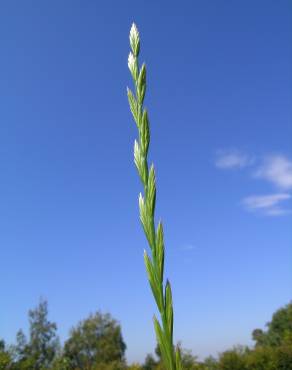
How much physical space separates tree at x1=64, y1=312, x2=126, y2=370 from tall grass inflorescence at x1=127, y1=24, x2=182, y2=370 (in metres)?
67.0

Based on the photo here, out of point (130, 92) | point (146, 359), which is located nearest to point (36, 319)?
point (146, 359)

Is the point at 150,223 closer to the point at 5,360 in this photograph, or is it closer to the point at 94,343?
the point at 5,360

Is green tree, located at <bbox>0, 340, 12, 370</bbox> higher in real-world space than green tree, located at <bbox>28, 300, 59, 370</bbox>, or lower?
lower

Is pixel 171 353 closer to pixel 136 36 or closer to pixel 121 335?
pixel 136 36

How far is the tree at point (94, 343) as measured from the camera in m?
61.9

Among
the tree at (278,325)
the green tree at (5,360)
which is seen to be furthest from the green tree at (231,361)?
the tree at (278,325)

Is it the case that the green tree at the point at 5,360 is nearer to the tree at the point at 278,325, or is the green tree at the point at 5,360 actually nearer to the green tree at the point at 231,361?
the green tree at the point at 231,361

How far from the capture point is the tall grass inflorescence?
66 centimetres

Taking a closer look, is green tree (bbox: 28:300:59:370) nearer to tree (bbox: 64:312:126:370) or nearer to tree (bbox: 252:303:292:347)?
tree (bbox: 64:312:126:370)

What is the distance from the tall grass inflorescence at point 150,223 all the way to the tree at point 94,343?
67.0m

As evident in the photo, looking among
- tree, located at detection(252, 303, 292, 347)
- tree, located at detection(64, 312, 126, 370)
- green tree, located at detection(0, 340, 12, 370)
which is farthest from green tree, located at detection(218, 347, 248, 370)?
tree, located at detection(252, 303, 292, 347)

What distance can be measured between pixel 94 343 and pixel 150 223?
6885cm

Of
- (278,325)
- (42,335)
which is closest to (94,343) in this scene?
(42,335)

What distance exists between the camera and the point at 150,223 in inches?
28.4
